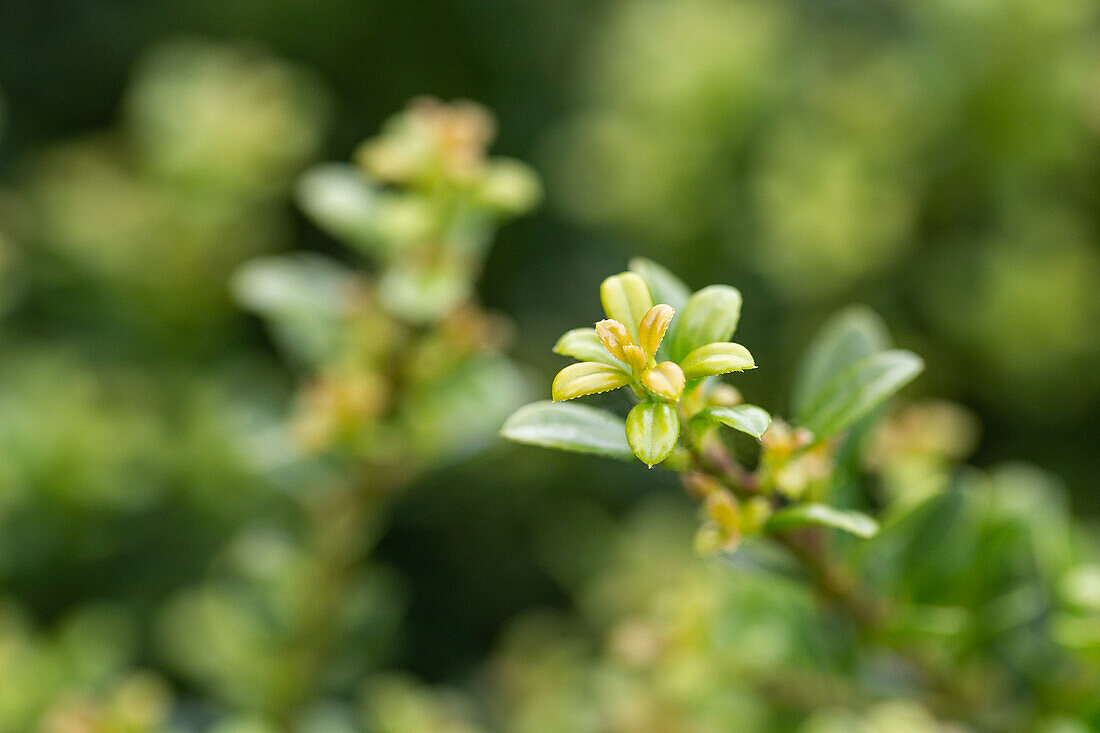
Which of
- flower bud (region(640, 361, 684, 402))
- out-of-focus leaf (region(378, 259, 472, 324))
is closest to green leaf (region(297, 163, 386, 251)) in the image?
out-of-focus leaf (region(378, 259, 472, 324))

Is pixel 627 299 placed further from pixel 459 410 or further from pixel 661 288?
pixel 459 410

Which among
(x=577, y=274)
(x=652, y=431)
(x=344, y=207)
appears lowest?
(x=652, y=431)

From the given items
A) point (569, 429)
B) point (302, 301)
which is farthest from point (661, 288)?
point (302, 301)

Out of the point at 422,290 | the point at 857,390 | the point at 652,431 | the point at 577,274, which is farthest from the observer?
the point at 577,274

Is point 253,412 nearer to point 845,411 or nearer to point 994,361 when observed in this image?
point 845,411

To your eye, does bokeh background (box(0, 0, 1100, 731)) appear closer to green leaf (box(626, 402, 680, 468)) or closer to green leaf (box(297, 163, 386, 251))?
green leaf (box(297, 163, 386, 251))

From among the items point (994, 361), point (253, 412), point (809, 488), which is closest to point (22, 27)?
point (253, 412)
